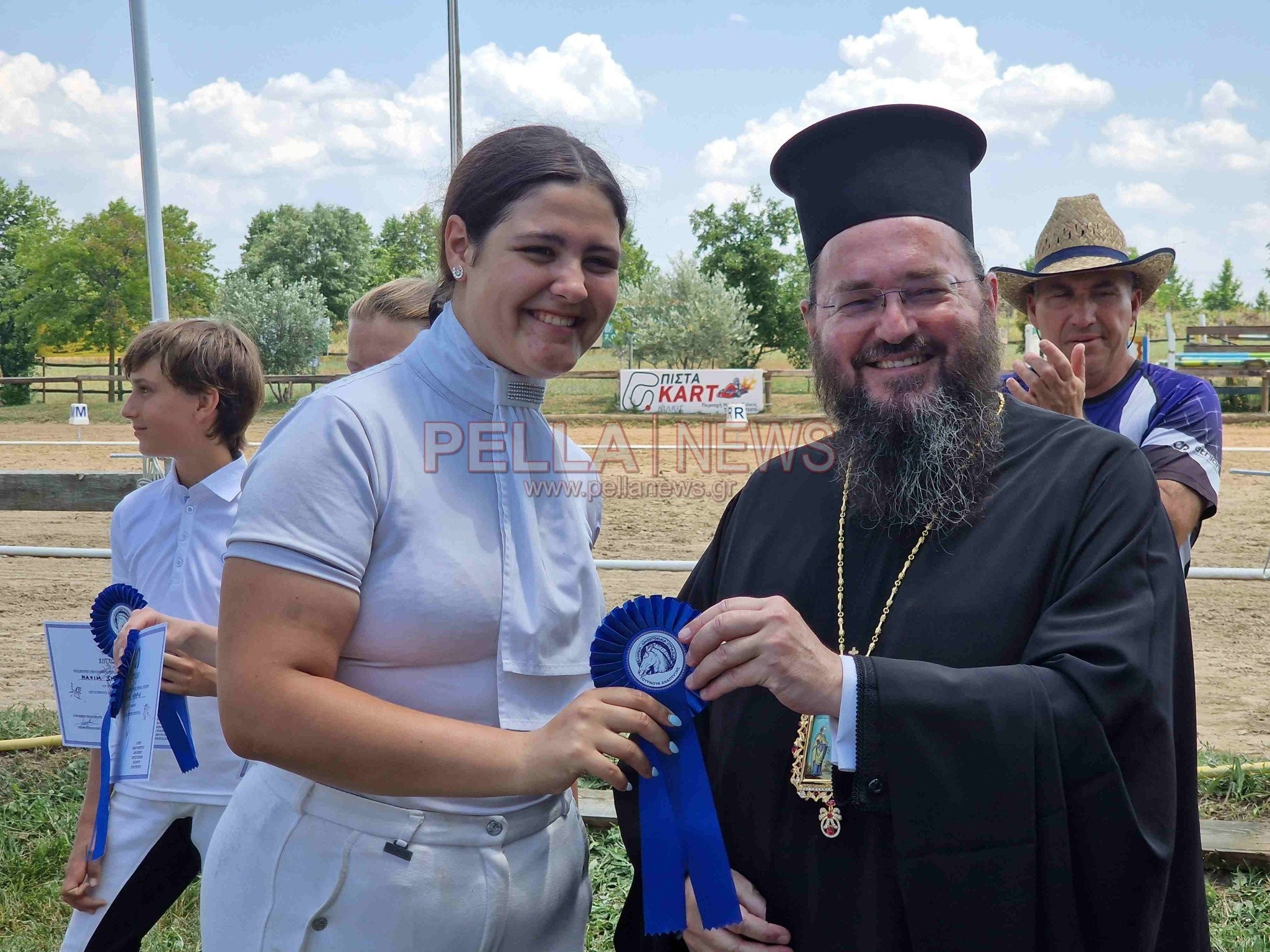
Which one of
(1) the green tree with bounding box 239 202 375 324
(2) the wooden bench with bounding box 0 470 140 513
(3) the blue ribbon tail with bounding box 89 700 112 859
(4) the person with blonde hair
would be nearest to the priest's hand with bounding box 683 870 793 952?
(3) the blue ribbon tail with bounding box 89 700 112 859

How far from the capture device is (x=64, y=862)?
4.03m

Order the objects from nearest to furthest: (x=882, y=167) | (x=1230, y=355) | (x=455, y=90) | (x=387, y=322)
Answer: (x=882, y=167)
(x=387, y=322)
(x=455, y=90)
(x=1230, y=355)

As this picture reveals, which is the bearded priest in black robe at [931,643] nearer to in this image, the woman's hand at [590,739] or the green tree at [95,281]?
the woman's hand at [590,739]

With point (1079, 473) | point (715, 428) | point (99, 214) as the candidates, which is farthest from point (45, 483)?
point (99, 214)

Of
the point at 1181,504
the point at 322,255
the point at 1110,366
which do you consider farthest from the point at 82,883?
the point at 322,255

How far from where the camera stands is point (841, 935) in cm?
186

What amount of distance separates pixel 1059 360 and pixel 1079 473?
92cm

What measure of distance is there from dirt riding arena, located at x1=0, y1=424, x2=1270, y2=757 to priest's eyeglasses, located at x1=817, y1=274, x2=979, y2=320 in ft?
13.8

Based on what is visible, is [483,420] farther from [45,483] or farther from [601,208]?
[45,483]

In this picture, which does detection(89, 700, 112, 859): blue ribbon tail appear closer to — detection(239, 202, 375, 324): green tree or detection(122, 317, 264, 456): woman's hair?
detection(122, 317, 264, 456): woman's hair

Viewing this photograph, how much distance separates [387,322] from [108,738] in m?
1.48

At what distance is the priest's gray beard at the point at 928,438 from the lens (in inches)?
83.0

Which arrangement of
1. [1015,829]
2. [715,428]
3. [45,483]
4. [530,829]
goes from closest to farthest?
[1015,829]
[530,829]
[45,483]
[715,428]

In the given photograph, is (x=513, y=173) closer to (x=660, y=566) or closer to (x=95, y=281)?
(x=660, y=566)
